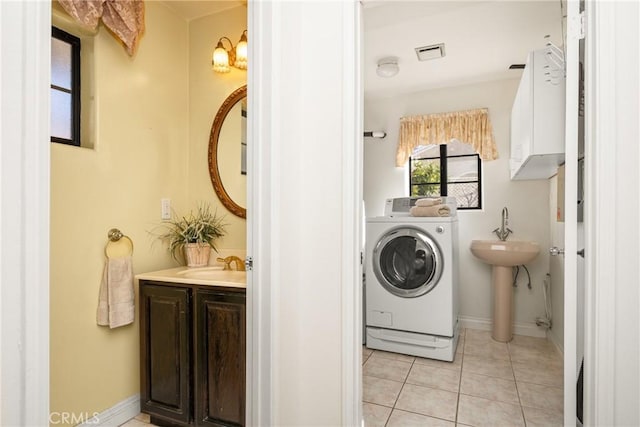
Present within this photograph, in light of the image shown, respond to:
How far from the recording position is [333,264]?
4.80 ft

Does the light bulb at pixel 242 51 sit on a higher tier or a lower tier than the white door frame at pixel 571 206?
Answer: higher

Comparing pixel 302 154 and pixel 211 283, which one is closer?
pixel 302 154

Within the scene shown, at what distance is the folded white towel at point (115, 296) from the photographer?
1.84 metres

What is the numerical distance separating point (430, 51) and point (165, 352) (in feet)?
9.14

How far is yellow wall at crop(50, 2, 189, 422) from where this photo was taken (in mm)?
1696

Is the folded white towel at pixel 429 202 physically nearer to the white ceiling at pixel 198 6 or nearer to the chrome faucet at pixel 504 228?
the chrome faucet at pixel 504 228

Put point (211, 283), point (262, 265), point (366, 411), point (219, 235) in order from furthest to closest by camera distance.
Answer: point (219, 235)
point (366, 411)
point (211, 283)
point (262, 265)

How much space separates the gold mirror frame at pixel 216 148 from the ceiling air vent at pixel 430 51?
58.8 inches
